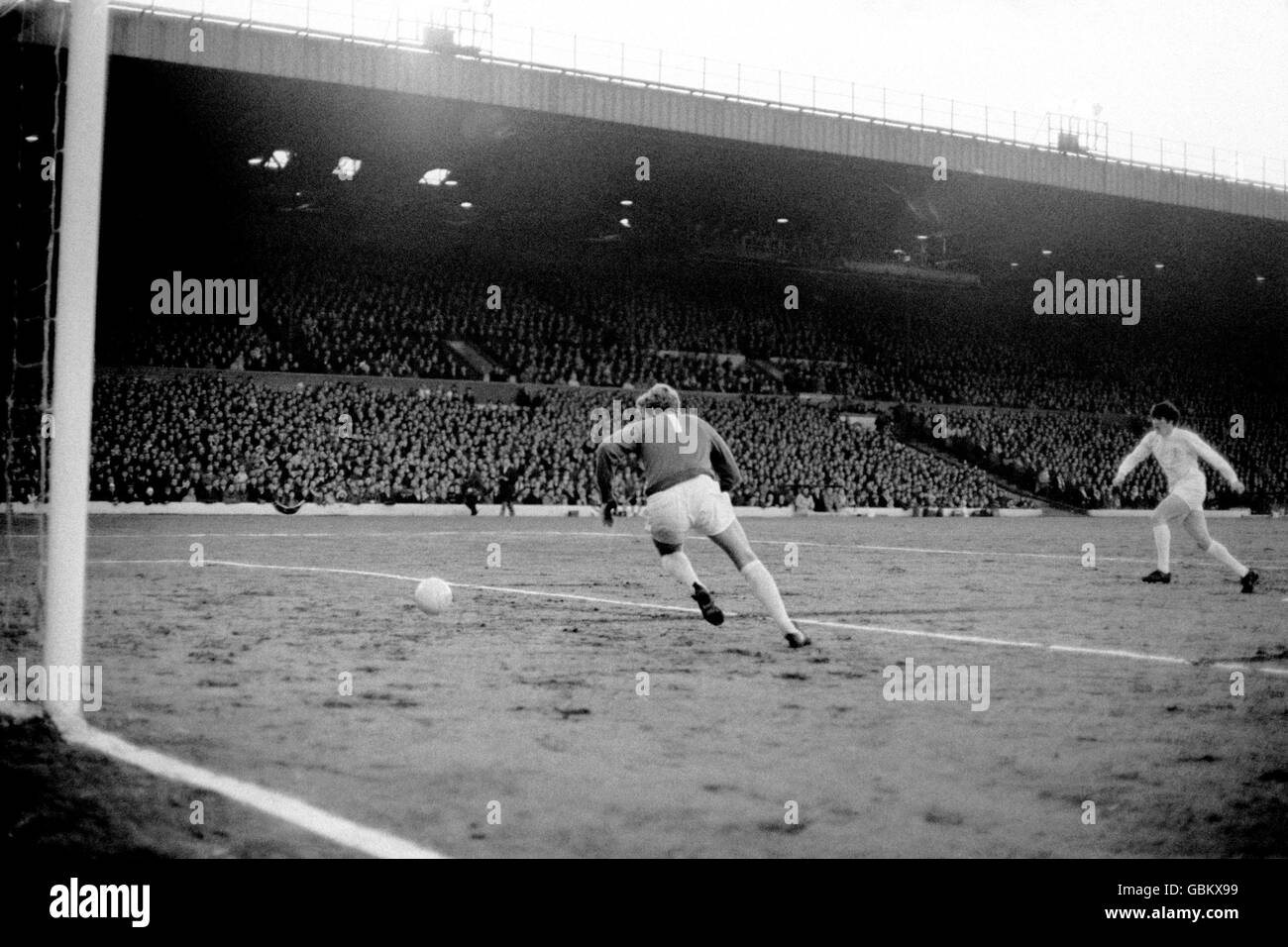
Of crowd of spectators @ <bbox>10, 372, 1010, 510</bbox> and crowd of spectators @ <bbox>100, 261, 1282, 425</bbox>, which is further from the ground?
crowd of spectators @ <bbox>100, 261, 1282, 425</bbox>

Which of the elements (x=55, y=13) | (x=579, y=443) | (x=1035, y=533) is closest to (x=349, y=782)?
(x=55, y=13)

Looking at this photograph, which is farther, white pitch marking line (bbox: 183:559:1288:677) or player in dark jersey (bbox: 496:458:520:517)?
player in dark jersey (bbox: 496:458:520:517)

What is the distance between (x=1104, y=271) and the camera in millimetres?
48875

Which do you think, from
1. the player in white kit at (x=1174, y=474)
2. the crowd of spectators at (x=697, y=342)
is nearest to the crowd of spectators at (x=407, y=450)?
the crowd of spectators at (x=697, y=342)

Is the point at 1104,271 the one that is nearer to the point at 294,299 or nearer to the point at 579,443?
the point at 579,443

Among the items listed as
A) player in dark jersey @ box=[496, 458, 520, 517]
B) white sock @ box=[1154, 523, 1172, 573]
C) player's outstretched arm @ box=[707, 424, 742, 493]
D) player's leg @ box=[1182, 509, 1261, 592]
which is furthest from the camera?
player in dark jersey @ box=[496, 458, 520, 517]

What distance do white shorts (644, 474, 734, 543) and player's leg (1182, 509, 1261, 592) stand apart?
5.97m

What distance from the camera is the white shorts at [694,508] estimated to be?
812cm

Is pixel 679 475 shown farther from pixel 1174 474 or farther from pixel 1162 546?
pixel 1174 474

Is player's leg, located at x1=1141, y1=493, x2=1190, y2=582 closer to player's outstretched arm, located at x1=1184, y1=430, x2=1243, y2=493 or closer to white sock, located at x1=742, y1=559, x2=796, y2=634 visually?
player's outstretched arm, located at x1=1184, y1=430, x2=1243, y2=493

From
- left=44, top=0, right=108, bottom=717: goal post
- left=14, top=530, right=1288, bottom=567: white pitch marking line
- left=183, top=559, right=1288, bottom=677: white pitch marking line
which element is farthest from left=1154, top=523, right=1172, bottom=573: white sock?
left=44, top=0, right=108, bottom=717: goal post

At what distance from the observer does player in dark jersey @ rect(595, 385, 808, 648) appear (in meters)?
8.13

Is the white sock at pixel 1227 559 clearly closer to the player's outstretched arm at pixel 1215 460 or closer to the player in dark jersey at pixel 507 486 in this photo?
the player's outstretched arm at pixel 1215 460
